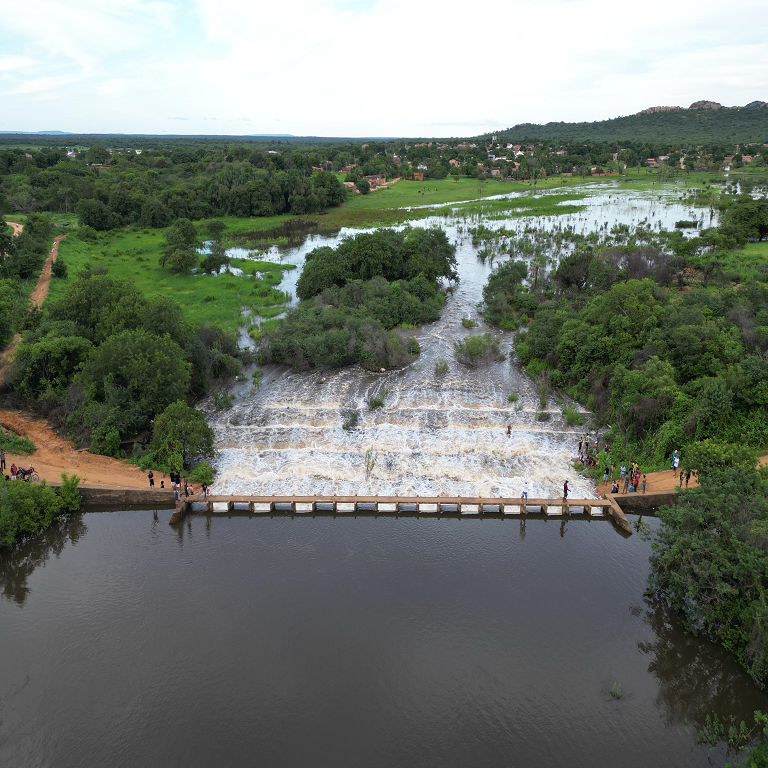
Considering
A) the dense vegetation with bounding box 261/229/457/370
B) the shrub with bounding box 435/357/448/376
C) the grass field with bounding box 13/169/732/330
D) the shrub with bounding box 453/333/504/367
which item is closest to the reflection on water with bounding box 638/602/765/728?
the shrub with bounding box 435/357/448/376

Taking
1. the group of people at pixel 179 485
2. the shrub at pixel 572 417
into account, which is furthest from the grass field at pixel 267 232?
the shrub at pixel 572 417

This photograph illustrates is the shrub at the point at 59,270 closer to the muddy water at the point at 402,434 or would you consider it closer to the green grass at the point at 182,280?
the green grass at the point at 182,280

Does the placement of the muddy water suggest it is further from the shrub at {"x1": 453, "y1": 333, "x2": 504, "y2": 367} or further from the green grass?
the green grass

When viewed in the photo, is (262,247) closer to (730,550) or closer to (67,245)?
(67,245)

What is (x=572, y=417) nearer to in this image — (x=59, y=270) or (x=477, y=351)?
(x=477, y=351)

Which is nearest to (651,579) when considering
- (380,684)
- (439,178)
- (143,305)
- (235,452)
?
(380,684)

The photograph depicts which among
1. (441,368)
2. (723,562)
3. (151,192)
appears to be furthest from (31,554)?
(151,192)
